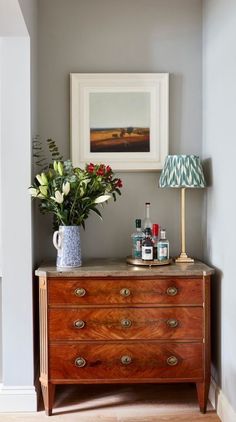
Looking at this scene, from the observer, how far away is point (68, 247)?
2.44 meters

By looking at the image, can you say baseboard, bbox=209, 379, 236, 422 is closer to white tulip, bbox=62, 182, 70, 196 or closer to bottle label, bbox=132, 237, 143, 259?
bottle label, bbox=132, 237, 143, 259

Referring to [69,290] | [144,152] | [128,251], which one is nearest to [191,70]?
[144,152]

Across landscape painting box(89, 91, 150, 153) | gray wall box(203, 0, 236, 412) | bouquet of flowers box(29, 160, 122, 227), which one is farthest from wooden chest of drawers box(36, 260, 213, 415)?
landscape painting box(89, 91, 150, 153)

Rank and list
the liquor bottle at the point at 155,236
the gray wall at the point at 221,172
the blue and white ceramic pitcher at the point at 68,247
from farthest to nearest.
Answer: the liquor bottle at the point at 155,236 → the blue and white ceramic pitcher at the point at 68,247 → the gray wall at the point at 221,172

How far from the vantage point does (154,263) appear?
247cm

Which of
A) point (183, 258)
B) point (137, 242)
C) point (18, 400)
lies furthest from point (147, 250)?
point (18, 400)

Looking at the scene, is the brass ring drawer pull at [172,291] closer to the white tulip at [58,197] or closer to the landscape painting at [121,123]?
the white tulip at [58,197]

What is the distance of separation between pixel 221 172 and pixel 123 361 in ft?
3.76

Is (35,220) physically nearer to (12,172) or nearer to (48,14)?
(12,172)

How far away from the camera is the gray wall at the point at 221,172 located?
222 centimetres

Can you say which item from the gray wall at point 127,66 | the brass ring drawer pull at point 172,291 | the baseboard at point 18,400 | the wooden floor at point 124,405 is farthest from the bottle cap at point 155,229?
the baseboard at point 18,400

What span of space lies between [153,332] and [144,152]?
1099 mm

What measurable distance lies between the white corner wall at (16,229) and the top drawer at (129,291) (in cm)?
28

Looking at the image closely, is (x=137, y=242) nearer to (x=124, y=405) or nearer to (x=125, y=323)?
(x=125, y=323)
